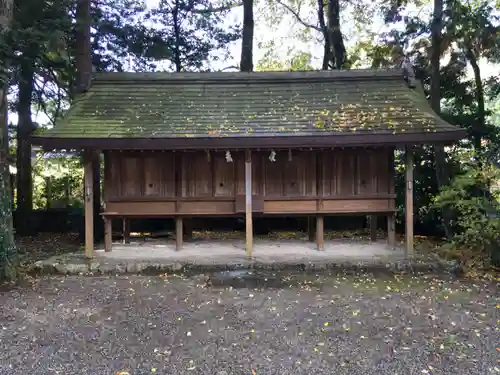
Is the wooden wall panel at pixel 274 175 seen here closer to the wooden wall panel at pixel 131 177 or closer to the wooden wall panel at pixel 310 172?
the wooden wall panel at pixel 310 172

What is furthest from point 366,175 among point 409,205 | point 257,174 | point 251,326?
point 251,326

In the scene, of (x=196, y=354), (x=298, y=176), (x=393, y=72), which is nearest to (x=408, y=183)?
(x=298, y=176)

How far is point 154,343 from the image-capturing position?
4.74m

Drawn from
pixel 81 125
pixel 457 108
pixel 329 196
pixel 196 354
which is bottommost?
pixel 196 354

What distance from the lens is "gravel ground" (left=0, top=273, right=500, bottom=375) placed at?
419cm

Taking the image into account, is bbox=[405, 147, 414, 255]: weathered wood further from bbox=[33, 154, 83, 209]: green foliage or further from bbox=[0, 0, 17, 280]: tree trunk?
bbox=[33, 154, 83, 209]: green foliage

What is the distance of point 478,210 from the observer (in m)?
8.34

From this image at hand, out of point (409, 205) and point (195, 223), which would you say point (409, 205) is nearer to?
point (409, 205)

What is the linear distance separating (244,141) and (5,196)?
463cm

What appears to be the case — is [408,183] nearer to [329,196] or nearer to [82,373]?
[329,196]

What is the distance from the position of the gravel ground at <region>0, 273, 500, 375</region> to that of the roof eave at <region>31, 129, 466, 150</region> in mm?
2685

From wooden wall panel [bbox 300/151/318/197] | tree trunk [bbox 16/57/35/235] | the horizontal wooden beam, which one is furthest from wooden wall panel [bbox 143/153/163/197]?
tree trunk [bbox 16/57/35/235]

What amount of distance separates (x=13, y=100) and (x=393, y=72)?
46.6ft

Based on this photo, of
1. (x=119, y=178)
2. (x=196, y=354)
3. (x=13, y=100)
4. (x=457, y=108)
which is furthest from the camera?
(x=13, y=100)
